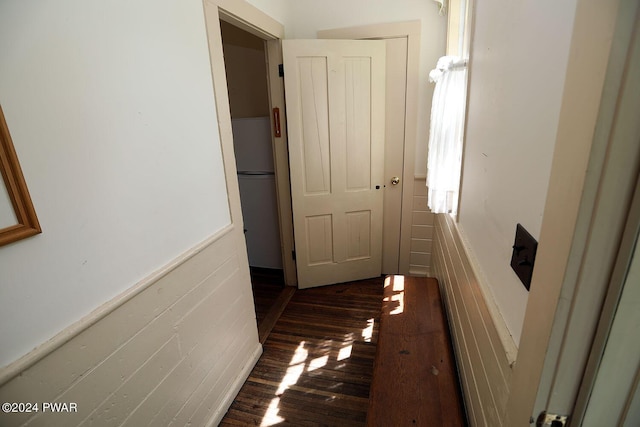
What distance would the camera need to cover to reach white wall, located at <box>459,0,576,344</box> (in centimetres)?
57

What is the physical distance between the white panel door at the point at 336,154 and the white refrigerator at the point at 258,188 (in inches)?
18.8

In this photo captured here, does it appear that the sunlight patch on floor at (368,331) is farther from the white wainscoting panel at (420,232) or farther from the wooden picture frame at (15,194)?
the wooden picture frame at (15,194)

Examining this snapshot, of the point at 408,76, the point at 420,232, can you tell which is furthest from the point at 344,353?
the point at 408,76

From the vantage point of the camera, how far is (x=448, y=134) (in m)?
1.48

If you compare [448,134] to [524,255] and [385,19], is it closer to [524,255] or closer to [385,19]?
[524,255]

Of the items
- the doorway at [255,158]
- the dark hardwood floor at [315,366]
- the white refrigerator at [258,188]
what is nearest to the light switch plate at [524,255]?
the dark hardwood floor at [315,366]

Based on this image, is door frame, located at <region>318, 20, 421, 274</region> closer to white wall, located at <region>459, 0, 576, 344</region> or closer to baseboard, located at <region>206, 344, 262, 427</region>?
white wall, located at <region>459, 0, 576, 344</region>

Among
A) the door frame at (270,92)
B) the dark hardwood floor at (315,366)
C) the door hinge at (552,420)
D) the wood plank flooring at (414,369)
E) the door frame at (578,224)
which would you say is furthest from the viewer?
the dark hardwood floor at (315,366)

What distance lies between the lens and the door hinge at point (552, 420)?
52 cm

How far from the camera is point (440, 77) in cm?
159

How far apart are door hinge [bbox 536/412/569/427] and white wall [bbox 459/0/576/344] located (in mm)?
178

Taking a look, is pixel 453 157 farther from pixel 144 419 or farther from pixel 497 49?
pixel 144 419

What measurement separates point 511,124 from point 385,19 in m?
1.89

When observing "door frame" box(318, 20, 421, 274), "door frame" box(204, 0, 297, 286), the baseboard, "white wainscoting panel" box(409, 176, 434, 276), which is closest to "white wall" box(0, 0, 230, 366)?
"door frame" box(204, 0, 297, 286)
